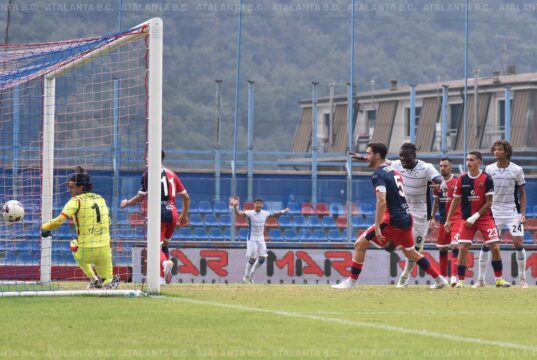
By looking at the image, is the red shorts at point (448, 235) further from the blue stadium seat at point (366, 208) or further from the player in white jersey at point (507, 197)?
the blue stadium seat at point (366, 208)

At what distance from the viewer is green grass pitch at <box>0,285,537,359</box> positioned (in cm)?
918

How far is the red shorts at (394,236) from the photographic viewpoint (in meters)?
16.2

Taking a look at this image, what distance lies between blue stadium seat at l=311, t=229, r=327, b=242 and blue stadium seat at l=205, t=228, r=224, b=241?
2.45 meters

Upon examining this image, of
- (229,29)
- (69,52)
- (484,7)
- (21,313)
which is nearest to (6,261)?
(69,52)

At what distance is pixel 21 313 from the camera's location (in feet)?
40.2

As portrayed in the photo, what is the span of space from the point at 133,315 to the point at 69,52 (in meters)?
5.05

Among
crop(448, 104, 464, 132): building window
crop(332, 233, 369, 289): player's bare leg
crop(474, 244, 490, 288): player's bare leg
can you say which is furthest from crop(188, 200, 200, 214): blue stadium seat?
crop(448, 104, 464, 132): building window

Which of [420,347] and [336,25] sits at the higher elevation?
[336,25]

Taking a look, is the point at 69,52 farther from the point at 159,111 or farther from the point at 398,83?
the point at 398,83

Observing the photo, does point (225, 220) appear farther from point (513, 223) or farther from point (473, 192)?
point (473, 192)

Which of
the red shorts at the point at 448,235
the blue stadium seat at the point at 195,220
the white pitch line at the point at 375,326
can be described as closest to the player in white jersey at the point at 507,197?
the red shorts at the point at 448,235

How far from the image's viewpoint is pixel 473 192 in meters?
18.0

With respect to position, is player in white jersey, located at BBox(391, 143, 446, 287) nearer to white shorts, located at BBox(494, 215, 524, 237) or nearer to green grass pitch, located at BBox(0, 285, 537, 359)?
white shorts, located at BBox(494, 215, 524, 237)

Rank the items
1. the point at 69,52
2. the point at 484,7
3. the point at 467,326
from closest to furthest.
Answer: the point at 467,326 → the point at 69,52 → the point at 484,7
